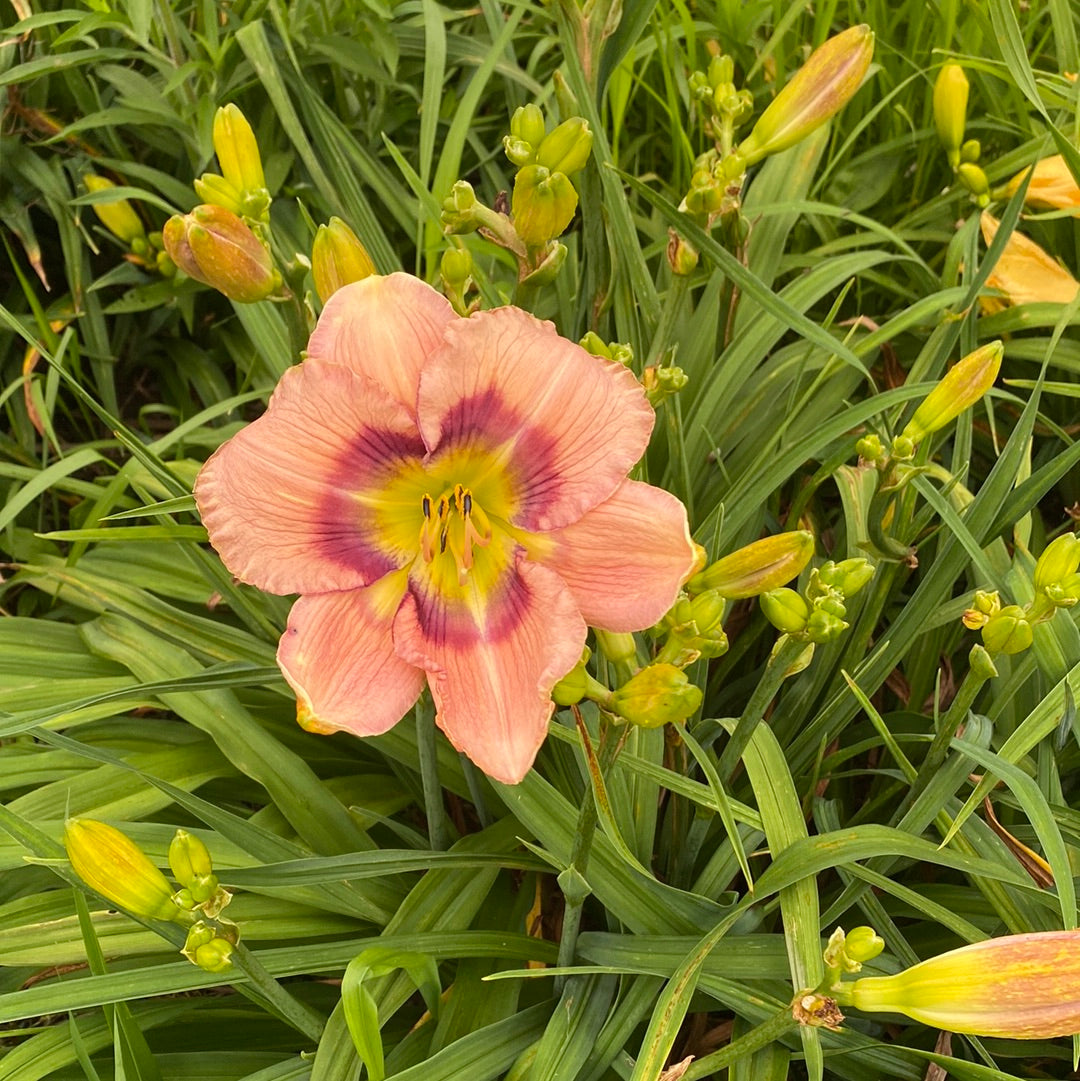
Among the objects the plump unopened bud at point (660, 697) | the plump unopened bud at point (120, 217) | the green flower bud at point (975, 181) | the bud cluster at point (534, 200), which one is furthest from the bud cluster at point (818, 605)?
the plump unopened bud at point (120, 217)

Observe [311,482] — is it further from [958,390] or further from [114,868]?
[958,390]

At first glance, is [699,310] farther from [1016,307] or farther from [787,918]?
[787,918]

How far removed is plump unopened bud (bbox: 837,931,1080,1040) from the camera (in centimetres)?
65

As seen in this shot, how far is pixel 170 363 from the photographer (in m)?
1.83

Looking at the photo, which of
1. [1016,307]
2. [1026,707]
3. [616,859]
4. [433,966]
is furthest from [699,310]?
[433,966]

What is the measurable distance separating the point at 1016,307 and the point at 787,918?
968 mm

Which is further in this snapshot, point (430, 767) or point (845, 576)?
point (430, 767)

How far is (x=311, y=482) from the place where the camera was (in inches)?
30.3

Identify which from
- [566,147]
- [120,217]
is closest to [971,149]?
[566,147]

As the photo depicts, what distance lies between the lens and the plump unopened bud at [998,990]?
2.15ft

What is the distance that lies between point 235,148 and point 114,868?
65 cm

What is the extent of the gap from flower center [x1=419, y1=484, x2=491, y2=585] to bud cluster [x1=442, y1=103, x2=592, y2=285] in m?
0.21

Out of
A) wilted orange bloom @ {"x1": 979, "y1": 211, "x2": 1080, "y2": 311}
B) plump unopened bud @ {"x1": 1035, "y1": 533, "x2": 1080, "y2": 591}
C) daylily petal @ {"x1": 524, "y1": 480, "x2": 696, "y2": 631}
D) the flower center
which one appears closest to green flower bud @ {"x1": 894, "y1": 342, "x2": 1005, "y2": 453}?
plump unopened bud @ {"x1": 1035, "y1": 533, "x2": 1080, "y2": 591}

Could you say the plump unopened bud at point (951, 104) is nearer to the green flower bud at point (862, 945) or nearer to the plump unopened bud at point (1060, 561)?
the plump unopened bud at point (1060, 561)
